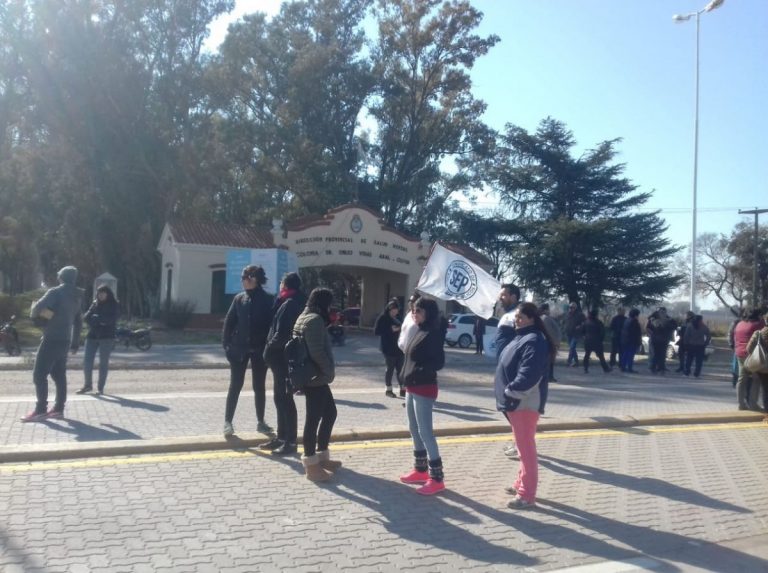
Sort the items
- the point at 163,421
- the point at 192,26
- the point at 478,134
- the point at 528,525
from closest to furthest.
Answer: the point at 528,525
the point at 163,421
the point at 192,26
the point at 478,134

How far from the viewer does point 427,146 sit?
163 feet

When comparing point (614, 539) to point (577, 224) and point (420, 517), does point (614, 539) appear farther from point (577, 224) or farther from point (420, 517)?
point (577, 224)

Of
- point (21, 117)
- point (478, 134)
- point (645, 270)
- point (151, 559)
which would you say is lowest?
point (151, 559)

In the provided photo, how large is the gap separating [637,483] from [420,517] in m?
2.57

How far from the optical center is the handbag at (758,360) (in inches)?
445

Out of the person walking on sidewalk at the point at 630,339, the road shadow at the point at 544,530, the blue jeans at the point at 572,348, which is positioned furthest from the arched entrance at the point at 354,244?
the road shadow at the point at 544,530

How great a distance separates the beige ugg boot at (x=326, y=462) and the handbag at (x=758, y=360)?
23.4ft

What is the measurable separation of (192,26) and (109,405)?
110 feet

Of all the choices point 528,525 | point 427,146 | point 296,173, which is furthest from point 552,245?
point 528,525

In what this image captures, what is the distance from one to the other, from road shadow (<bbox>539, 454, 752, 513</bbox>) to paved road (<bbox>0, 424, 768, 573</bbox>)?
0.8 inches

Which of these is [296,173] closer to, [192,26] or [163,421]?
[192,26]

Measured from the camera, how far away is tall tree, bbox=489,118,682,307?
46.7 m

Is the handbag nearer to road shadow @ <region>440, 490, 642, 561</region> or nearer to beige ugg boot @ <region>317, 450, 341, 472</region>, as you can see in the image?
road shadow @ <region>440, 490, 642, 561</region>

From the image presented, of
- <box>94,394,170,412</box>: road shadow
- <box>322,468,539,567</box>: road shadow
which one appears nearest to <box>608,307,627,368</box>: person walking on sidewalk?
<box>94,394,170,412</box>: road shadow
